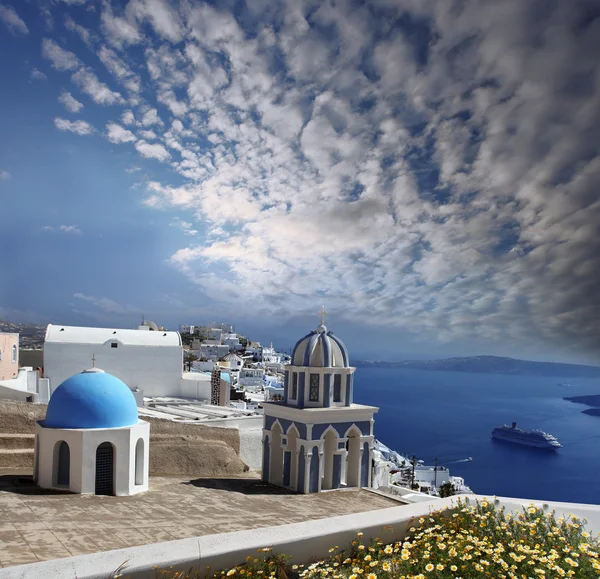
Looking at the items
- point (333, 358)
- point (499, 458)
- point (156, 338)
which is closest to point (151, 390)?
point (156, 338)

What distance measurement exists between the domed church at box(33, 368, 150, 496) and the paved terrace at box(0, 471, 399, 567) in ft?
1.17

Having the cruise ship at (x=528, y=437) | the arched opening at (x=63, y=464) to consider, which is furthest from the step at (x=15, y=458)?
the cruise ship at (x=528, y=437)

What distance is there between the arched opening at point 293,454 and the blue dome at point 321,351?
5.49 feet

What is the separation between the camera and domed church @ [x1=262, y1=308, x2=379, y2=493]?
12.5 m

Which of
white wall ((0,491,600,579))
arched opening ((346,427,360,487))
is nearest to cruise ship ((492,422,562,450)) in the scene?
arched opening ((346,427,360,487))

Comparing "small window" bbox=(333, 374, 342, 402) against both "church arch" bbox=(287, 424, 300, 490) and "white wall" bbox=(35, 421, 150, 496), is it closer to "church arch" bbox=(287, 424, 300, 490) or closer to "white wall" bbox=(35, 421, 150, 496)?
"church arch" bbox=(287, 424, 300, 490)

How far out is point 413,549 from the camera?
3.95 m

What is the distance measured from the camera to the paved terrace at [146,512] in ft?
24.7

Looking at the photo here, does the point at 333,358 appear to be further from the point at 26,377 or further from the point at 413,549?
the point at 26,377

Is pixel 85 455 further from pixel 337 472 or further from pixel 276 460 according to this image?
pixel 337 472

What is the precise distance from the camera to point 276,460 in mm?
13344

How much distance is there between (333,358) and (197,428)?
207 inches

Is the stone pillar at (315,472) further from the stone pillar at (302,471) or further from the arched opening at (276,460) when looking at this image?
the arched opening at (276,460)

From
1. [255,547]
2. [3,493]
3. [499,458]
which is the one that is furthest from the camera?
[499,458]
